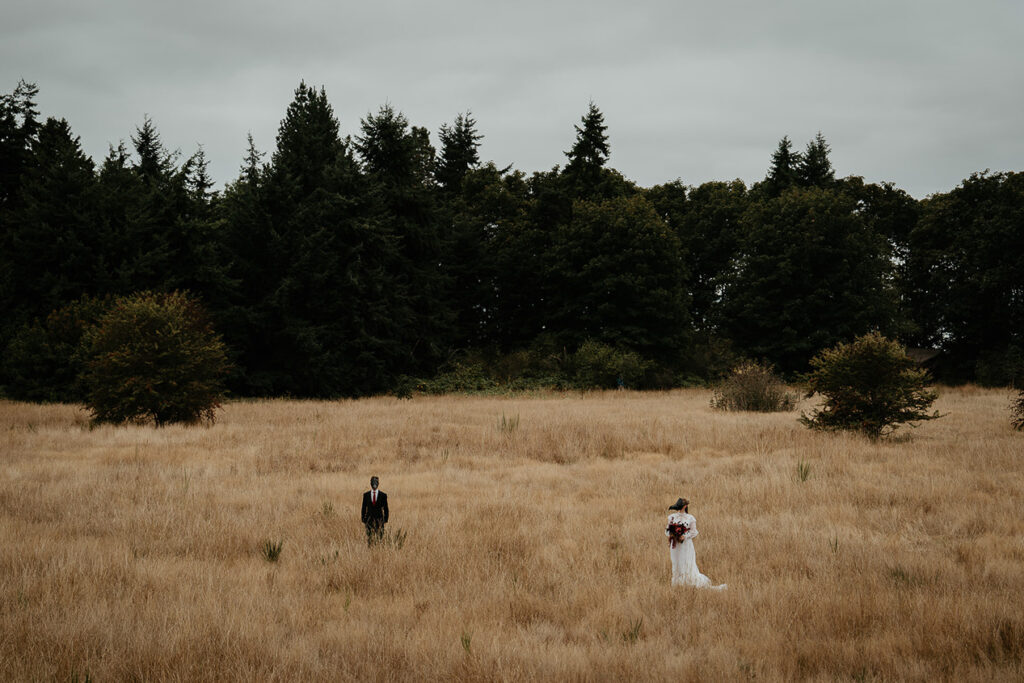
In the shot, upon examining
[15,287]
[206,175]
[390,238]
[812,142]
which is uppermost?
[812,142]

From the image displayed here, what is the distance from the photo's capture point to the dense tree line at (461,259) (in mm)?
30031

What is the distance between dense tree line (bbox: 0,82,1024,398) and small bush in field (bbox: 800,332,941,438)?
76.1 ft

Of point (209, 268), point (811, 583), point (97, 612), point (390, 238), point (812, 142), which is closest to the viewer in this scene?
point (97, 612)

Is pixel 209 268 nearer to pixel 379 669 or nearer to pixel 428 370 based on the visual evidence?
pixel 428 370

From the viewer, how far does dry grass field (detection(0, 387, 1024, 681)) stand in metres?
4.37

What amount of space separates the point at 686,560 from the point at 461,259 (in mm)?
40260

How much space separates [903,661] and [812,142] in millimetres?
59947

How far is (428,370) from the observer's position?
38.8m

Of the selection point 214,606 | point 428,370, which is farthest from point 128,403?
point 428,370

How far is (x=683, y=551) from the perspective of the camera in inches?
236

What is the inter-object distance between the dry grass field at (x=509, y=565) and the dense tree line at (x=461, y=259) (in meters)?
19.0

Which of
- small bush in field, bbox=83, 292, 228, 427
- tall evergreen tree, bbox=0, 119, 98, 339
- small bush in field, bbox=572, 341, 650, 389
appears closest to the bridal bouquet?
small bush in field, bbox=83, 292, 228, 427

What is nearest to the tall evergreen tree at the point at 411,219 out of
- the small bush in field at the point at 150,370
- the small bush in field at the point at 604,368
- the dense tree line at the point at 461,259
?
the dense tree line at the point at 461,259

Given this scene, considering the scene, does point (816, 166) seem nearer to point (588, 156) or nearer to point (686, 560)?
point (588, 156)
